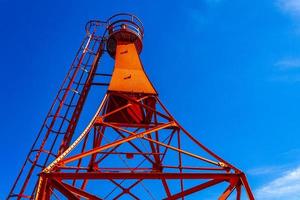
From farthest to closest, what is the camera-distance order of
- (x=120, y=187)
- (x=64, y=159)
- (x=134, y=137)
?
1. (x=120, y=187)
2. (x=134, y=137)
3. (x=64, y=159)

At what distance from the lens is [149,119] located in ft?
46.5

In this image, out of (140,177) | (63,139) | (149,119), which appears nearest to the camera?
(140,177)

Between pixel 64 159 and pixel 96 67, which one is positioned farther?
pixel 96 67

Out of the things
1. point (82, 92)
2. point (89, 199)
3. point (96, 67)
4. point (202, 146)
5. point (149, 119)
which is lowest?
point (89, 199)

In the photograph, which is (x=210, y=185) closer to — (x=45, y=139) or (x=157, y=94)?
(x=157, y=94)

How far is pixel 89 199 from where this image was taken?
9305mm

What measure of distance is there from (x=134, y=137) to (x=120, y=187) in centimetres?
271

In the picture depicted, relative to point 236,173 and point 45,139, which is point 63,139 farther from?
point 236,173

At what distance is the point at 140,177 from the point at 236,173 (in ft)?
8.97

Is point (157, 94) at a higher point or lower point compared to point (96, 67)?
lower

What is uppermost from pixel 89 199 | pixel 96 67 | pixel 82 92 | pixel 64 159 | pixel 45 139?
pixel 96 67

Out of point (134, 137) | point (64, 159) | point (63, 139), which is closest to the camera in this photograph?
point (64, 159)

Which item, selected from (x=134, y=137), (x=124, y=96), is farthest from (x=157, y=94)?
(x=134, y=137)

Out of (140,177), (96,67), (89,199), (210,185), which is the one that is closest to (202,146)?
(210,185)
